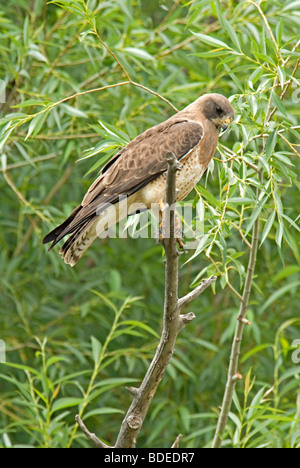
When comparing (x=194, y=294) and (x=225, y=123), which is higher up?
(x=225, y=123)

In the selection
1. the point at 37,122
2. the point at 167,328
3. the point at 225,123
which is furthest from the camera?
A: the point at 225,123

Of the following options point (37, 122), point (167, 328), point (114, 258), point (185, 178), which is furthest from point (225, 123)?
point (114, 258)

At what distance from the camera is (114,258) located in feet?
17.0

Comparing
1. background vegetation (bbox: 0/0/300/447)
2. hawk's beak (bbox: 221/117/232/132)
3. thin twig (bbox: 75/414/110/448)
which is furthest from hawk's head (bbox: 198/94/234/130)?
thin twig (bbox: 75/414/110/448)

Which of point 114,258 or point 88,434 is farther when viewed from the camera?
point 114,258

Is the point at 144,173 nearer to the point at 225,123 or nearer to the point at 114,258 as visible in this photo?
the point at 225,123

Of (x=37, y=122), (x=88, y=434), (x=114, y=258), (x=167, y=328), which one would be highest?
(x=37, y=122)

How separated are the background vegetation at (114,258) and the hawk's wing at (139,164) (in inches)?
12.6

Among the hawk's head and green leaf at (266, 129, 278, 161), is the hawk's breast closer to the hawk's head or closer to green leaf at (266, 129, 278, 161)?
the hawk's head

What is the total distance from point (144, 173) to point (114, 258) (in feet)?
6.29

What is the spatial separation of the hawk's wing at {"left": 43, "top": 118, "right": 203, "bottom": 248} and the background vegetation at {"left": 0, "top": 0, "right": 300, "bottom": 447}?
0.32 meters

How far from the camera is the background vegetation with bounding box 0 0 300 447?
4.06m

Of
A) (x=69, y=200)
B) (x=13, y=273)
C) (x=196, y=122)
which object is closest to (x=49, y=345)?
(x=13, y=273)
